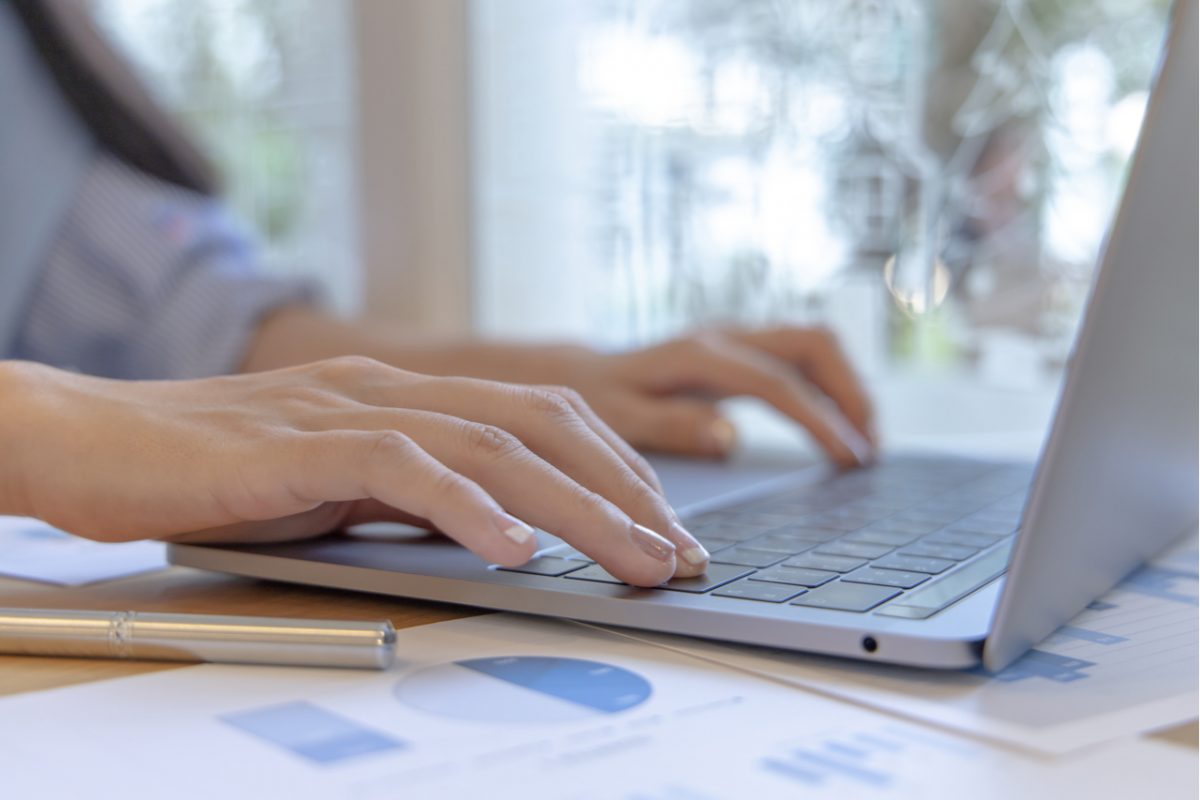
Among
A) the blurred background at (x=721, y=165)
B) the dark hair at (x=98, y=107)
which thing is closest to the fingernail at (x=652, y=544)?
the blurred background at (x=721, y=165)

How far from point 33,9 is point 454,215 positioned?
45 cm

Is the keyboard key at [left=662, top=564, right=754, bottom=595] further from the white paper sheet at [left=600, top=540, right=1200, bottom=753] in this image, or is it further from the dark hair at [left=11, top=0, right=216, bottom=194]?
the dark hair at [left=11, top=0, right=216, bottom=194]

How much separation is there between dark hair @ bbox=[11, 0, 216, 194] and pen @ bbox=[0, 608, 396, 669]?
2.72 ft

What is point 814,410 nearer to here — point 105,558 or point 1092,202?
point 1092,202

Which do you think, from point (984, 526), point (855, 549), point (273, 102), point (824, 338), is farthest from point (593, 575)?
point (273, 102)

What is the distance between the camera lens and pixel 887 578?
451 millimetres

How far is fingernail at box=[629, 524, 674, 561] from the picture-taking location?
43 centimetres

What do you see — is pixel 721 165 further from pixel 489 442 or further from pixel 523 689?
pixel 523 689

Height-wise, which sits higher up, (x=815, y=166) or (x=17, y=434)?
(x=815, y=166)

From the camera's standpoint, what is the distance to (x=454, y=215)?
1261 mm

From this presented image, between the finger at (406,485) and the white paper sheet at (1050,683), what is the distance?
65 mm

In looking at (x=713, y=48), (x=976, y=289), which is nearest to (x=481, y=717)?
(x=976, y=289)

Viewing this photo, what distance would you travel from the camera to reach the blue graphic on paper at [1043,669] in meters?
0.39

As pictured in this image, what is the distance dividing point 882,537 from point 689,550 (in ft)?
0.43
